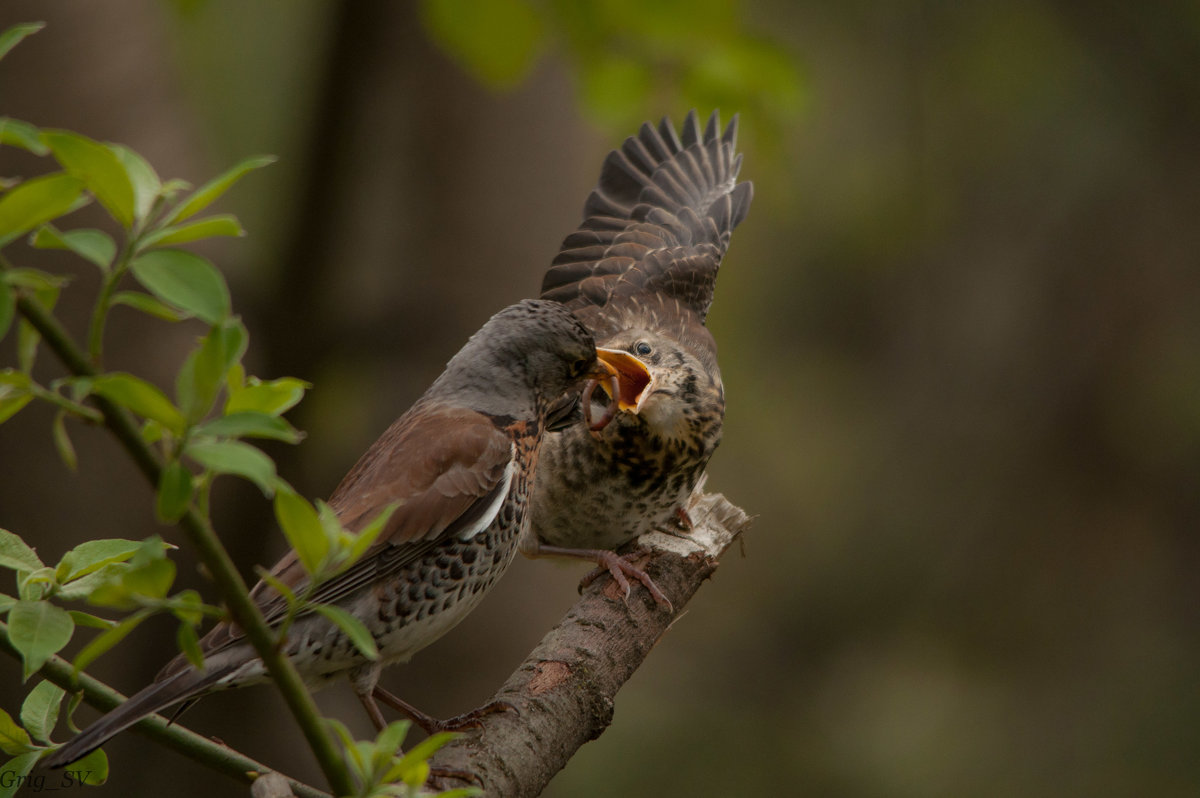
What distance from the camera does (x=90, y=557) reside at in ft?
4.60

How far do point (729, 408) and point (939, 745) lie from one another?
301 centimetres

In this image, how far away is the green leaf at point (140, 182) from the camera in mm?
1074

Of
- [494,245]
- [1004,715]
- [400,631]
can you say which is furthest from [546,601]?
[1004,715]

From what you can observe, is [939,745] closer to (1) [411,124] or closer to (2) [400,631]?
(1) [411,124]

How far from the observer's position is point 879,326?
9.27 m

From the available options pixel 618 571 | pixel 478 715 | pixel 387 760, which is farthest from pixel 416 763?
pixel 618 571

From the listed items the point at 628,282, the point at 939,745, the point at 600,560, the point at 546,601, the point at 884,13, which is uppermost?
the point at 884,13

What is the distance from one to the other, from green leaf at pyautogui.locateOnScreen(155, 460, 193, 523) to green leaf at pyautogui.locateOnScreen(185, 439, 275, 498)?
24 millimetres

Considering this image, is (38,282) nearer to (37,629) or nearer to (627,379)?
(37,629)

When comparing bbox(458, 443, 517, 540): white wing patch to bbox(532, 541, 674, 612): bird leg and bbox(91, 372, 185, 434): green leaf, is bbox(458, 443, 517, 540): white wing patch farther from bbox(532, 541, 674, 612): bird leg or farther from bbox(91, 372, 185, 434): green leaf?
bbox(91, 372, 185, 434): green leaf

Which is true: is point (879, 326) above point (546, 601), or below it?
above

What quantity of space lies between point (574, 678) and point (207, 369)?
176 cm

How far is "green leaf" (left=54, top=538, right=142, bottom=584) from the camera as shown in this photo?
137cm

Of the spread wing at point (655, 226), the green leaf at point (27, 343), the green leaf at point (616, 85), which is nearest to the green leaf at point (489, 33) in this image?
the green leaf at point (616, 85)
